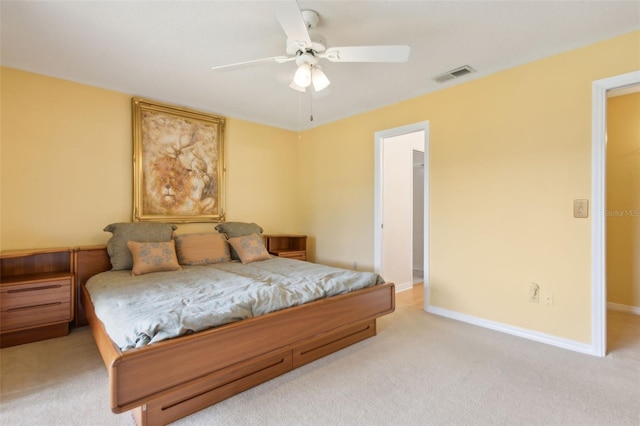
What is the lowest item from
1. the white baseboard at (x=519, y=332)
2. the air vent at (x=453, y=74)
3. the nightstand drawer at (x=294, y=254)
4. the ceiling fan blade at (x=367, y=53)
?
the white baseboard at (x=519, y=332)

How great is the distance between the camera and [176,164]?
12.0 feet

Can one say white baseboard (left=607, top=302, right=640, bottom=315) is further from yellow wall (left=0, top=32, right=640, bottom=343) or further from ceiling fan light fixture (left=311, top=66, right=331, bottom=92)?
ceiling fan light fixture (left=311, top=66, right=331, bottom=92)

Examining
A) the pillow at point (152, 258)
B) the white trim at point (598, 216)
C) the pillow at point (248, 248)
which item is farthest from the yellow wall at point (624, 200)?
the pillow at point (152, 258)

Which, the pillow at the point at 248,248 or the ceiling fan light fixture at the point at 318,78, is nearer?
the ceiling fan light fixture at the point at 318,78

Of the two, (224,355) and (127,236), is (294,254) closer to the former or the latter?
(127,236)

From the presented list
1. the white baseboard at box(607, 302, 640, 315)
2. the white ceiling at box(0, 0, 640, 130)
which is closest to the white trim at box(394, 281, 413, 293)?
the white baseboard at box(607, 302, 640, 315)

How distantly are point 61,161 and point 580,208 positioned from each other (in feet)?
15.6

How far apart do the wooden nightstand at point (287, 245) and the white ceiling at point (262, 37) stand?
2129 mm

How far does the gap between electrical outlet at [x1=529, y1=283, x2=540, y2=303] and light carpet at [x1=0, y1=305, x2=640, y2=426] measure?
366mm

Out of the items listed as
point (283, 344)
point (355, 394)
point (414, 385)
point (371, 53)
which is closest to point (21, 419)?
point (283, 344)

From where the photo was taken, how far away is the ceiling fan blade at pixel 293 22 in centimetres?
153

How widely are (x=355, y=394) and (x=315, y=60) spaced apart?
2176 mm

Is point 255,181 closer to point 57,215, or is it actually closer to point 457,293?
point 57,215

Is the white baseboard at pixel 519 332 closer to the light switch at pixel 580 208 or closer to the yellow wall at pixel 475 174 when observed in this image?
the yellow wall at pixel 475 174
